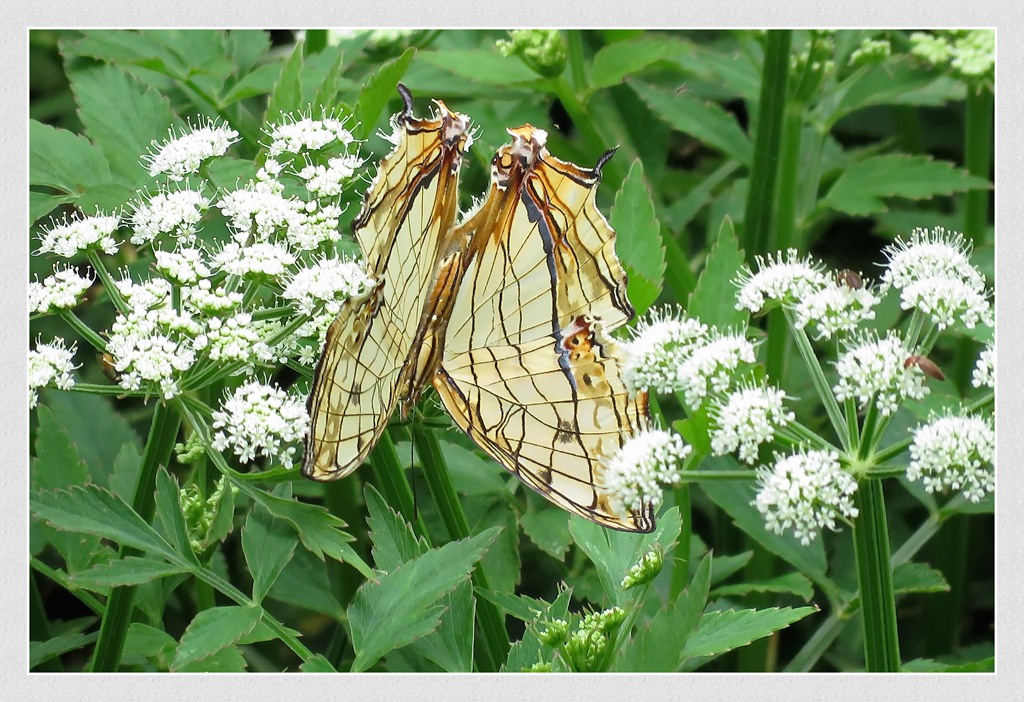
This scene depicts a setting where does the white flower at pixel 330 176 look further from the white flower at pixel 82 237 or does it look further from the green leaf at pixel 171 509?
the green leaf at pixel 171 509

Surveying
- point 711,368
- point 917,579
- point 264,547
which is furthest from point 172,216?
point 917,579

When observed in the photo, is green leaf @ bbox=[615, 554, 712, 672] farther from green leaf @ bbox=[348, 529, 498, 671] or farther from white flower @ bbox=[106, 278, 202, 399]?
white flower @ bbox=[106, 278, 202, 399]

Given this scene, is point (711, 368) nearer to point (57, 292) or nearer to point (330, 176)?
point (330, 176)

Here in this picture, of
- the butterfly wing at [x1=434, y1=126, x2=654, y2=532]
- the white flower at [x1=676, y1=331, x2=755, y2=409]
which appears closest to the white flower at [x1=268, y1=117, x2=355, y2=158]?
the butterfly wing at [x1=434, y1=126, x2=654, y2=532]

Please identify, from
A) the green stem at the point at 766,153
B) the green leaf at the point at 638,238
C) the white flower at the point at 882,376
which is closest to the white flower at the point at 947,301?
the white flower at the point at 882,376

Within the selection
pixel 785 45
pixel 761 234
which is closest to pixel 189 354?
pixel 761 234

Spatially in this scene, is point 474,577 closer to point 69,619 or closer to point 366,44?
point 69,619
